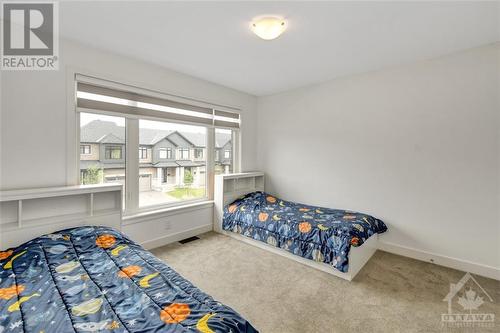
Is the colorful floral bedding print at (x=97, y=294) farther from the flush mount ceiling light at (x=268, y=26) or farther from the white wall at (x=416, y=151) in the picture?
the white wall at (x=416, y=151)

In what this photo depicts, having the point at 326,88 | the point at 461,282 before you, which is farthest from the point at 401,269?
the point at 326,88

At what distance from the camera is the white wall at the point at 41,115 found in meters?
2.04

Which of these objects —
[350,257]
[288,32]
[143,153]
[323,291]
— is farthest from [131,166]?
[350,257]

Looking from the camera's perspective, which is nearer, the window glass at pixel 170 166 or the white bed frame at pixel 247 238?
the white bed frame at pixel 247 238

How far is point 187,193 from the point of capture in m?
3.62

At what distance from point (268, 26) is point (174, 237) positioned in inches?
113

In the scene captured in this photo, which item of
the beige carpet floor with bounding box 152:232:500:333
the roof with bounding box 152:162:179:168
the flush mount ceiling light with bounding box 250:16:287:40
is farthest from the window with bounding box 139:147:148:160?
the flush mount ceiling light with bounding box 250:16:287:40

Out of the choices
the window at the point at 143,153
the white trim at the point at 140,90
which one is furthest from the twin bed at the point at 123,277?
the white trim at the point at 140,90

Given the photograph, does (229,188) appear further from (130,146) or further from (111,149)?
(111,149)

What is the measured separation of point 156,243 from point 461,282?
3.49 meters

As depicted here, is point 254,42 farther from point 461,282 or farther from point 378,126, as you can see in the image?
point 461,282

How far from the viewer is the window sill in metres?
2.81

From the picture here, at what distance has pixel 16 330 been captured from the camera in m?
1.04

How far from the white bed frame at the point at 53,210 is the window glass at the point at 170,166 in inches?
21.1
